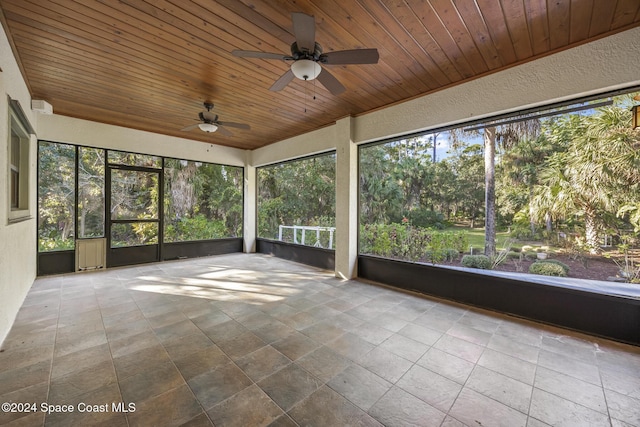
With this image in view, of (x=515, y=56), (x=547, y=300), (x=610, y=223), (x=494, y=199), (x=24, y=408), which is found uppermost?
(x=515, y=56)

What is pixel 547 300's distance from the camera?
2994 millimetres

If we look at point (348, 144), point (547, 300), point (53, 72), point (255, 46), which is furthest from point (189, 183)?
point (547, 300)

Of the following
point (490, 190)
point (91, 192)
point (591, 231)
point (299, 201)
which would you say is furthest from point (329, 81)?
point (91, 192)

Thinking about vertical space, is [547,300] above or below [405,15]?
below

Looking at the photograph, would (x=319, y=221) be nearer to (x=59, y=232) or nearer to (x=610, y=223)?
(x=610, y=223)

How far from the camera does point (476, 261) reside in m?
3.70

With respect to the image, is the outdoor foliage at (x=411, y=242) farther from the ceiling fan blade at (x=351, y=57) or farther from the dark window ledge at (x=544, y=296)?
the ceiling fan blade at (x=351, y=57)

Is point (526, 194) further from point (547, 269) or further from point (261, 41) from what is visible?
point (261, 41)

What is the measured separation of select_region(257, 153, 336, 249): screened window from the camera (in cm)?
582

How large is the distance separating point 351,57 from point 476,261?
10.4ft

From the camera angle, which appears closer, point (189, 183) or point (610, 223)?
point (610, 223)

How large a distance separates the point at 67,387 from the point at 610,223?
17.0 feet

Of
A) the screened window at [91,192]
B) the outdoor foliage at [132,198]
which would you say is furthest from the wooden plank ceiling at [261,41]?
the outdoor foliage at [132,198]

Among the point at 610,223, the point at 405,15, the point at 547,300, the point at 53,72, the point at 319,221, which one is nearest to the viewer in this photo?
the point at 405,15
